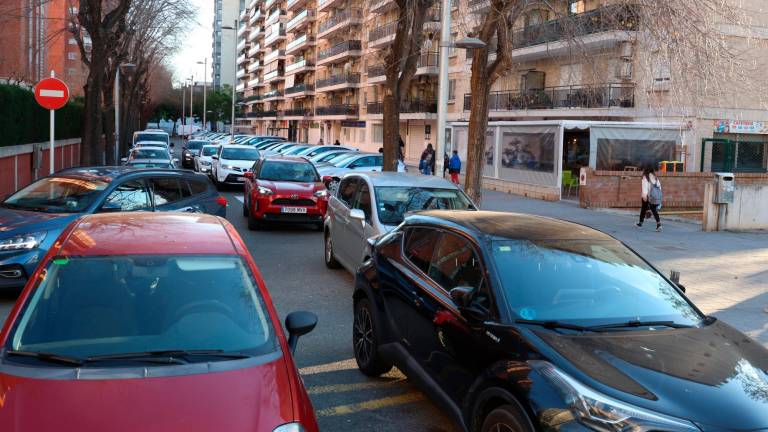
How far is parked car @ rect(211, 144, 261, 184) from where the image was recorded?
2520 cm

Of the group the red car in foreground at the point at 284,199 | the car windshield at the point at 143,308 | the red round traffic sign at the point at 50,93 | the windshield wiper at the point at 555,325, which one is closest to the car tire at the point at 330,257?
the red car in foreground at the point at 284,199

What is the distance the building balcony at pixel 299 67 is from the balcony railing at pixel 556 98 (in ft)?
151

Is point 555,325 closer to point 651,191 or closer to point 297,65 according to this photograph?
point 651,191

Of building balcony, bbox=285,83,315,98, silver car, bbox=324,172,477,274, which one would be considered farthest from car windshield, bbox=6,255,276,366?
building balcony, bbox=285,83,315,98

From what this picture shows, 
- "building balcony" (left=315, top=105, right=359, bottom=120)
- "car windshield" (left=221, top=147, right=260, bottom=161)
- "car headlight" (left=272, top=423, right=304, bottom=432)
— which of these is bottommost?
"car headlight" (left=272, top=423, right=304, bottom=432)

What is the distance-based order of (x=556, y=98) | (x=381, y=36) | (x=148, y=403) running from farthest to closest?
1. (x=381, y=36)
2. (x=556, y=98)
3. (x=148, y=403)

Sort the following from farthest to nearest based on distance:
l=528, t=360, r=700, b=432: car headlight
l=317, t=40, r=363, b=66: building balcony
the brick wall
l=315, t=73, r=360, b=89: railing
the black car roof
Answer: l=315, t=73, r=360, b=89: railing, l=317, t=40, r=363, b=66: building balcony, the brick wall, the black car roof, l=528, t=360, r=700, b=432: car headlight

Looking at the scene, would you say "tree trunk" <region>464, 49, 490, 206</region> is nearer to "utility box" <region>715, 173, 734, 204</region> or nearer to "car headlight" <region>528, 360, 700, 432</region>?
"utility box" <region>715, 173, 734, 204</region>

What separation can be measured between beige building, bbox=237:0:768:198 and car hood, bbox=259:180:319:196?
5.56 meters

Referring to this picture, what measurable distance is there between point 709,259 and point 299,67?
251 ft

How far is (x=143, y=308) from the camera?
3.87 meters

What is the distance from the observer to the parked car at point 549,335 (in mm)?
3471

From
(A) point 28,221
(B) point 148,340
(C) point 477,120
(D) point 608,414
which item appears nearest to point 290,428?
(B) point 148,340

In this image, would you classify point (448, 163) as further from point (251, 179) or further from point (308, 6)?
point (308, 6)
